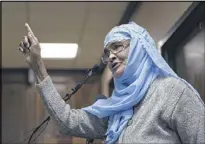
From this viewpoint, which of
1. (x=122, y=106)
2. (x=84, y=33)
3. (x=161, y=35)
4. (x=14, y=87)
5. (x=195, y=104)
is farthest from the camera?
(x=14, y=87)

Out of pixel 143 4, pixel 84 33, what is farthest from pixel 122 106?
pixel 84 33

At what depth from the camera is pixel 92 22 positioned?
3.35 meters

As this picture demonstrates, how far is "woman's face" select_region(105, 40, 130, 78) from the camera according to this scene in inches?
47.3

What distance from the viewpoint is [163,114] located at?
1.06m

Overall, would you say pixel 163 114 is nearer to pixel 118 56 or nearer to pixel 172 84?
pixel 172 84

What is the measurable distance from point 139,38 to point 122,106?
25cm

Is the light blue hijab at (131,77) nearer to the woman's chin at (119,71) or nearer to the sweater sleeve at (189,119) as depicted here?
the woman's chin at (119,71)

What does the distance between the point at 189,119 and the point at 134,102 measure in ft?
0.64

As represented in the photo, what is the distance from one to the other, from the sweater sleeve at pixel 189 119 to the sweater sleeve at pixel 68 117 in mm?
339

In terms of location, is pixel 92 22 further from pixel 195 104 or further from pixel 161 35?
pixel 195 104

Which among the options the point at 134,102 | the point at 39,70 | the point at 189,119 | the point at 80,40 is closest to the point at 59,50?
the point at 80,40

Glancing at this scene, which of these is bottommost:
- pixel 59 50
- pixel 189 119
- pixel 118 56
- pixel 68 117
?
pixel 59 50

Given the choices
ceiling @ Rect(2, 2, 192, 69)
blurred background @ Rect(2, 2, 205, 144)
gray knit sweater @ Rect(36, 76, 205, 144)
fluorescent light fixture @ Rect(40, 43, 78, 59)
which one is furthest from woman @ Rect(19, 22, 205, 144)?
fluorescent light fixture @ Rect(40, 43, 78, 59)

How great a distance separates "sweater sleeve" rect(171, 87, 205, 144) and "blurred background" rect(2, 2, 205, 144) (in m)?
0.65
